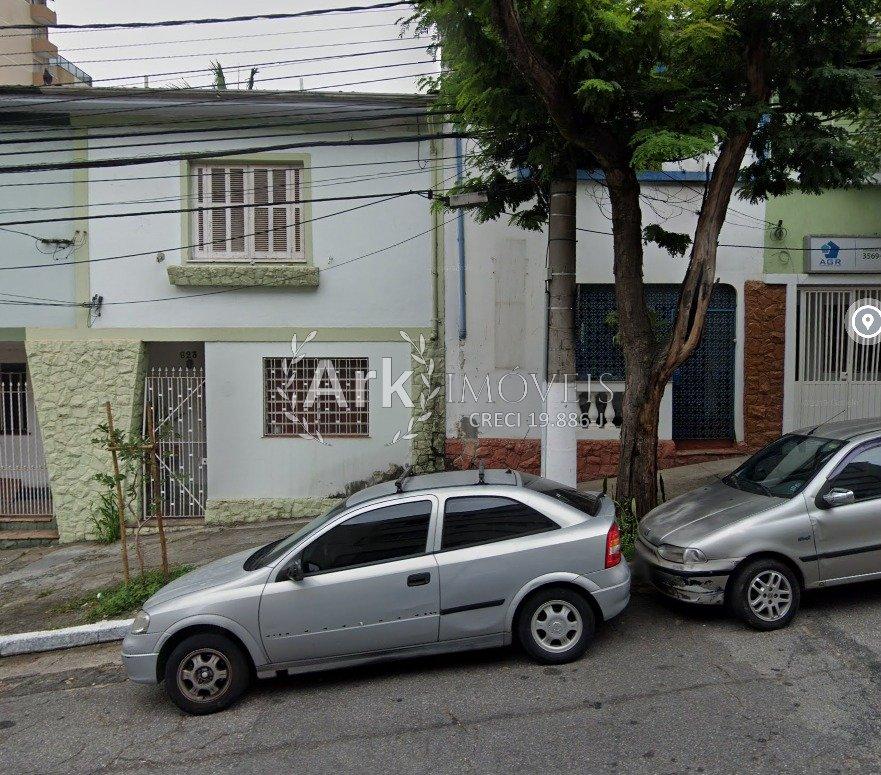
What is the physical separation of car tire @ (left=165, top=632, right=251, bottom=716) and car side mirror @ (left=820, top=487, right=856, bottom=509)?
4.31m

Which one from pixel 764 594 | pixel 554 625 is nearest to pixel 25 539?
pixel 554 625

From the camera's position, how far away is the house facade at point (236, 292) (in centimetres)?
1033

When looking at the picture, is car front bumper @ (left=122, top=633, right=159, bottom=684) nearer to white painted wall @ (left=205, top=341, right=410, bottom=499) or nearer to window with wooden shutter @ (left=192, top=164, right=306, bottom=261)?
white painted wall @ (left=205, top=341, right=410, bottom=499)

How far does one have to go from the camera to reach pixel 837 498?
5.54m

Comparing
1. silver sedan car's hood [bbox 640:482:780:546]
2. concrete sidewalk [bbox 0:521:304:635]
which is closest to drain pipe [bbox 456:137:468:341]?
concrete sidewalk [bbox 0:521:304:635]

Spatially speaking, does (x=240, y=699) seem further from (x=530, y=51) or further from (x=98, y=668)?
(x=530, y=51)

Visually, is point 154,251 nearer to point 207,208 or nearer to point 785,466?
point 207,208

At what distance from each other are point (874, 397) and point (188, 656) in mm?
10185

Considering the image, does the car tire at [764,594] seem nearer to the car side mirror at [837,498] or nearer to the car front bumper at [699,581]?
the car front bumper at [699,581]

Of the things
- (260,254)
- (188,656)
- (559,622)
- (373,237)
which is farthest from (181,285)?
(559,622)

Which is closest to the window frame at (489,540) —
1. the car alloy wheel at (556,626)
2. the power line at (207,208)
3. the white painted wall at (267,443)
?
the car alloy wheel at (556,626)

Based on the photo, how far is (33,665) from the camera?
623cm

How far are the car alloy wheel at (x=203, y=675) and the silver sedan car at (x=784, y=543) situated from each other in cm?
326

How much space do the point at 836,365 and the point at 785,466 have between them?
18.7ft
